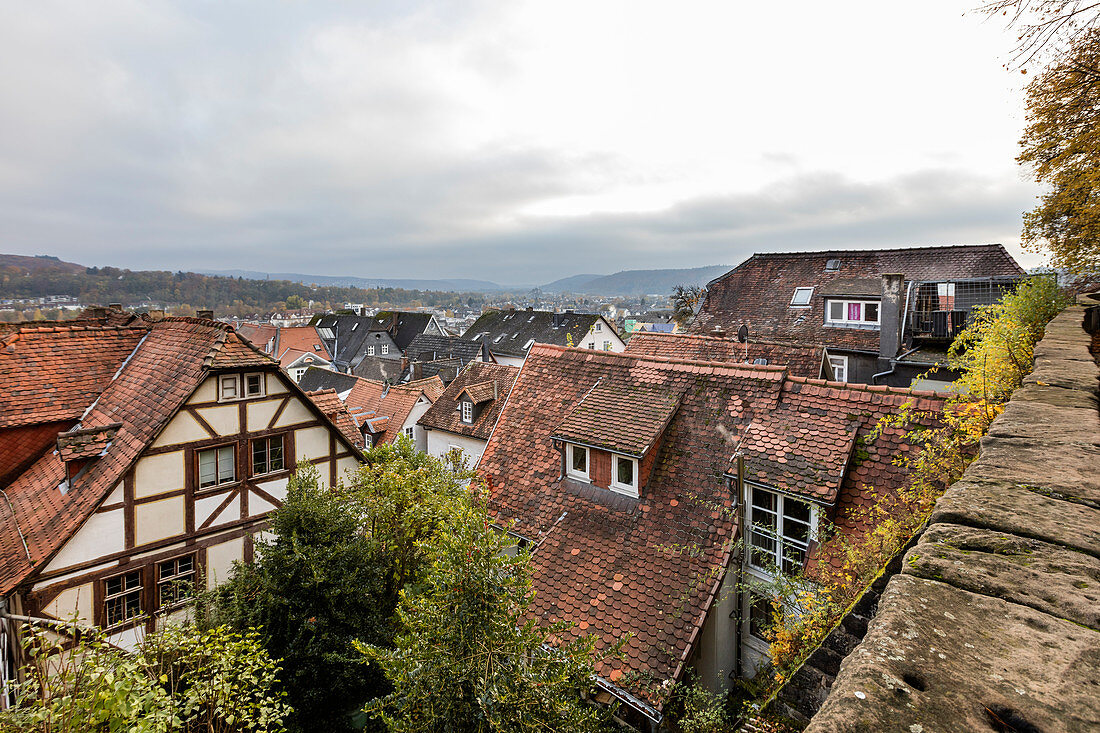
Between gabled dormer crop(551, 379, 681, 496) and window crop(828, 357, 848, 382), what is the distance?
14.3m

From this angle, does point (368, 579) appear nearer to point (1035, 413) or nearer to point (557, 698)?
point (557, 698)

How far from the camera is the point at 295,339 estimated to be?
58625 millimetres

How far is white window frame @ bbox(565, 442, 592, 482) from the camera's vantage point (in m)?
10.5

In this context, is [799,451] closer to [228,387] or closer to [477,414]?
[228,387]

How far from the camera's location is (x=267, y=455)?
12.8 meters

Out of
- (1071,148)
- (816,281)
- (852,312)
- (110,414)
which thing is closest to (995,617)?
(1071,148)

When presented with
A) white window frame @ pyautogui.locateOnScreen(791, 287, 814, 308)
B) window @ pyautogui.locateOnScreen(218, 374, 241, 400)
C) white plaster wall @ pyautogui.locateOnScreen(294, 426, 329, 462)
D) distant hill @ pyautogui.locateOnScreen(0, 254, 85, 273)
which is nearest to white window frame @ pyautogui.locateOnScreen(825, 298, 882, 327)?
white window frame @ pyautogui.locateOnScreen(791, 287, 814, 308)

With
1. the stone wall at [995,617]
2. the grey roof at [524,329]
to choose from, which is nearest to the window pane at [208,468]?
the stone wall at [995,617]

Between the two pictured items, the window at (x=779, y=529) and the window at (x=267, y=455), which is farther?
the window at (x=267, y=455)

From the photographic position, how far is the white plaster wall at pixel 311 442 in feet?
43.8

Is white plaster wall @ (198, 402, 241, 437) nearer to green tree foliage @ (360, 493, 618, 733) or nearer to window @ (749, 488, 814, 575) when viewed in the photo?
green tree foliage @ (360, 493, 618, 733)

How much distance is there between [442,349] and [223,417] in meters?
44.6

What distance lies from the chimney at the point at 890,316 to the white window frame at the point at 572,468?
15773 mm

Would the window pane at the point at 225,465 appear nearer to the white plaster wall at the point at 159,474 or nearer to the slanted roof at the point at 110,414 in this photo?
the white plaster wall at the point at 159,474
